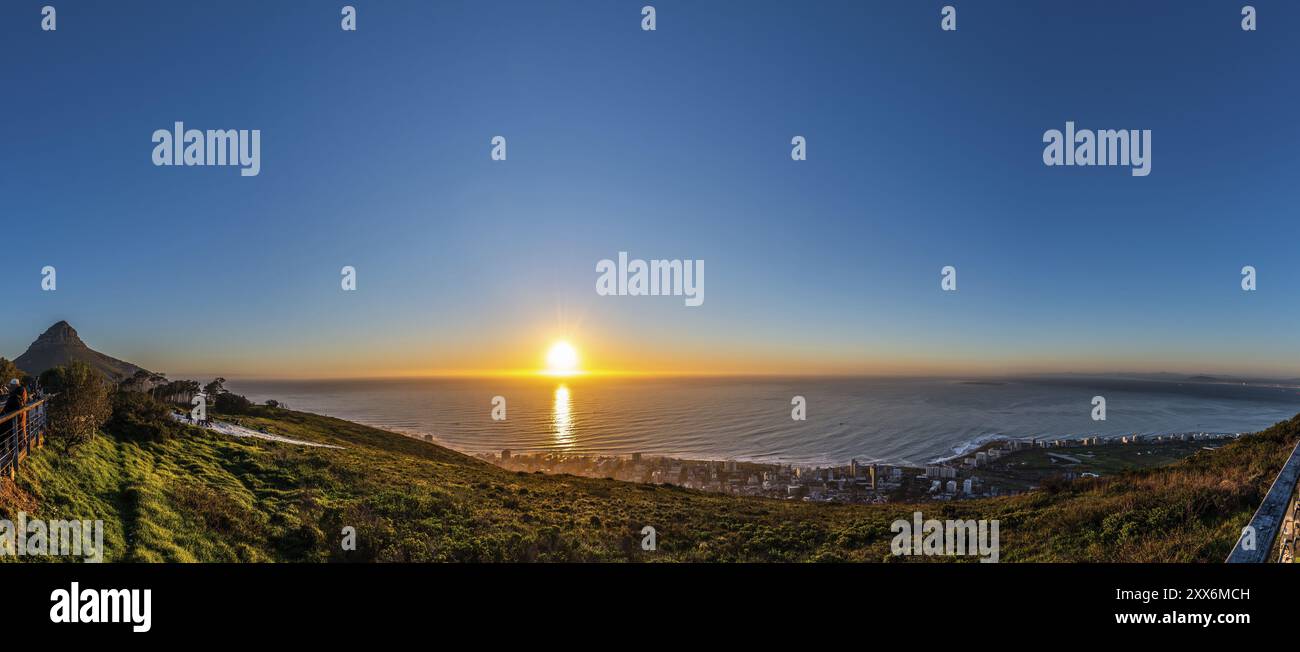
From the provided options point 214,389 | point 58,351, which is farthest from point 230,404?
point 58,351

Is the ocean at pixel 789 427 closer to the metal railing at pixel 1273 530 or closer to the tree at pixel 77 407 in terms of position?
the metal railing at pixel 1273 530

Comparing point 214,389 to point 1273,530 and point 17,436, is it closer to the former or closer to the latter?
point 17,436

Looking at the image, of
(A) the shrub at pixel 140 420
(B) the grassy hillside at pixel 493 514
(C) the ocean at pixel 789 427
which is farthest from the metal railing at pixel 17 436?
(C) the ocean at pixel 789 427

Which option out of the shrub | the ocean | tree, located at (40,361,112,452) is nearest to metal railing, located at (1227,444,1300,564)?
tree, located at (40,361,112,452)

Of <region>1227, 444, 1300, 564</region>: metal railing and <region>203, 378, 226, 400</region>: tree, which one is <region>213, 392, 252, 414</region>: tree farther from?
<region>1227, 444, 1300, 564</region>: metal railing

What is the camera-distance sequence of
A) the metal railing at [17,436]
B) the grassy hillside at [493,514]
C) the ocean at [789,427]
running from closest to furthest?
the metal railing at [17,436] < the grassy hillside at [493,514] < the ocean at [789,427]
